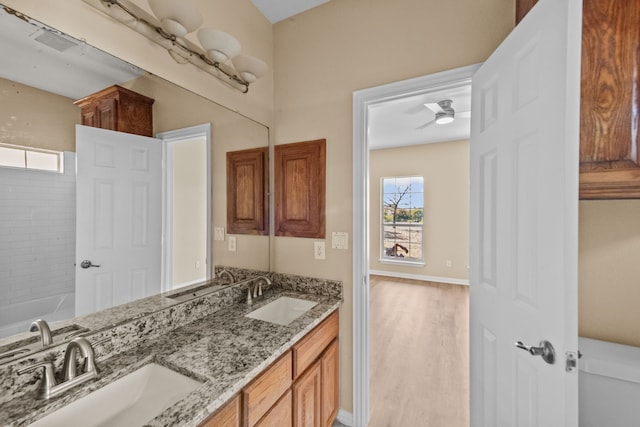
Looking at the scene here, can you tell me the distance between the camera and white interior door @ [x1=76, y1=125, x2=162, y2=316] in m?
1.00

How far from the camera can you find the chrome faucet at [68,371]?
0.78 m

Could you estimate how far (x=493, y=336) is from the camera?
1.25 metres

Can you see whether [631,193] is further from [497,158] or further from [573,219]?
[497,158]

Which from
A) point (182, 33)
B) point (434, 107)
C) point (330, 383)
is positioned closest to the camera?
point (182, 33)

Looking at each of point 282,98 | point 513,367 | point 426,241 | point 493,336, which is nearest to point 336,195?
point 282,98

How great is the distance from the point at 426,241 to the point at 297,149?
4.18m

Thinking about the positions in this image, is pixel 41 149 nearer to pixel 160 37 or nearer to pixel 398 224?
pixel 160 37

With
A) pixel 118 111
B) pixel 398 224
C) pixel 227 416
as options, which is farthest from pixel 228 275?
pixel 398 224

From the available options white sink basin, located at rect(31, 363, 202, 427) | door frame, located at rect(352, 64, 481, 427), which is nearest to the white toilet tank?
door frame, located at rect(352, 64, 481, 427)

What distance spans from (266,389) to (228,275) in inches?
31.3

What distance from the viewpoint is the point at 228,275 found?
167 centimetres

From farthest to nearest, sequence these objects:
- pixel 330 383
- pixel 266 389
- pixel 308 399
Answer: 1. pixel 330 383
2. pixel 308 399
3. pixel 266 389

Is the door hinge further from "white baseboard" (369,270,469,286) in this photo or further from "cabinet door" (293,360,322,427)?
"white baseboard" (369,270,469,286)

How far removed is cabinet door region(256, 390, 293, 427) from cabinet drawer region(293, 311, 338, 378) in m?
0.11
